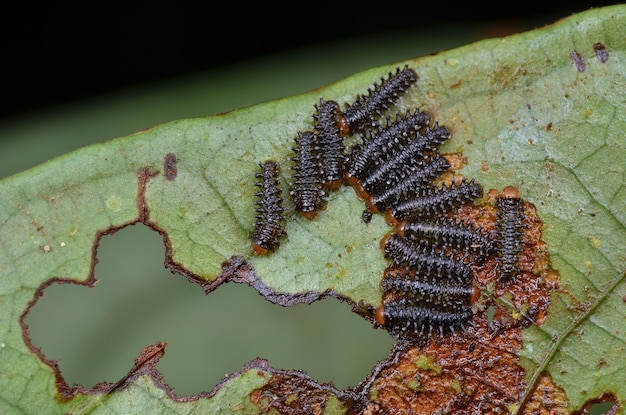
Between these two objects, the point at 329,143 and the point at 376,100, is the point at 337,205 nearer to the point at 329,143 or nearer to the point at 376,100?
the point at 329,143

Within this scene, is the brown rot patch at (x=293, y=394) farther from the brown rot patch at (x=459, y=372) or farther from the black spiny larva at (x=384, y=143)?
the black spiny larva at (x=384, y=143)

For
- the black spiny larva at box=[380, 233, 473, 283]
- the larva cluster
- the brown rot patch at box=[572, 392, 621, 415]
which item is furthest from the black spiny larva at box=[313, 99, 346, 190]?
the brown rot patch at box=[572, 392, 621, 415]

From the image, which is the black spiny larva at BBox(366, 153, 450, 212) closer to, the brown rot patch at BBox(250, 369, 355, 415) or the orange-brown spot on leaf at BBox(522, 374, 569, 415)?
the brown rot patch at BBox(250, 369, 355, 415)

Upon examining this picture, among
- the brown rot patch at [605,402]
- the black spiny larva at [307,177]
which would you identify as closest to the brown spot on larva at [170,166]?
the black spiny larva at [307,177]

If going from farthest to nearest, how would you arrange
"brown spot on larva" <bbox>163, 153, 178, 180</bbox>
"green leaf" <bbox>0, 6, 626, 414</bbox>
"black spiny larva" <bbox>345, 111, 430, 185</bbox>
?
"black spiny larva" <bbox>345, 111, 430, 185</bbox> < "brown spot on larva" <bbox>163, 153, 178, 180</bbox> < "green leaf" <bbox>0, 6, 626, 414</bbox>

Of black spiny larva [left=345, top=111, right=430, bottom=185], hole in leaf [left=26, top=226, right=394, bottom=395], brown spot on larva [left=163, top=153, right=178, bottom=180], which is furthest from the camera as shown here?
hole in leaf [left=26, top=226, right=394, bottom=395]

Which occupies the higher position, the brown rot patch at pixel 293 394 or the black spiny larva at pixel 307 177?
the black spiny larva at pixel 307 177

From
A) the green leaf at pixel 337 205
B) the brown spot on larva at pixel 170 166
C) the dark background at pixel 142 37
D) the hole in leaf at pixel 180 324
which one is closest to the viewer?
the green leaf at pixel 337 205

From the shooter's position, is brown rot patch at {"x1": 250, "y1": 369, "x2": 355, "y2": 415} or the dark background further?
the dark background
